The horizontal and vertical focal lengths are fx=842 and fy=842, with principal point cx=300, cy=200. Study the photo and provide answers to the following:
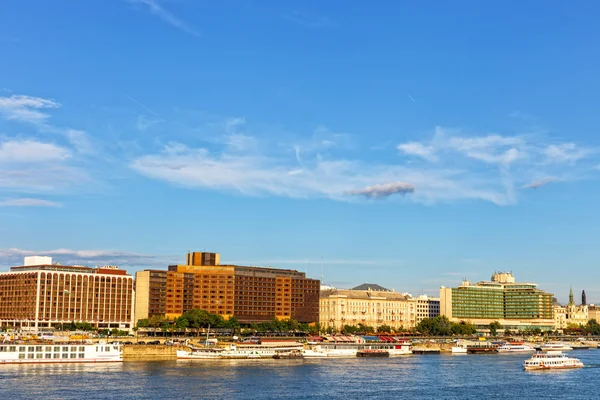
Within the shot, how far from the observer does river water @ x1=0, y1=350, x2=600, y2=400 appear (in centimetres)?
10294

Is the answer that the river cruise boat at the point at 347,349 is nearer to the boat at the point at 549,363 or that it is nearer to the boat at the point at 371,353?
the boat at the point at 371,353

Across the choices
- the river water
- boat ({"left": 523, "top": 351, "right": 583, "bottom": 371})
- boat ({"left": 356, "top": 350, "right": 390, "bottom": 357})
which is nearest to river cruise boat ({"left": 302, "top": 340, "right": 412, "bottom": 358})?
boat ({"left": 356, "top": 350, "right": 390, "bottom": 357})

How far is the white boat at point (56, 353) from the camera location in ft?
464

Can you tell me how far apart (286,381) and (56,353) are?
156 feet

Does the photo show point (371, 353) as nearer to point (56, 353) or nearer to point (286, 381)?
point (286, 381)

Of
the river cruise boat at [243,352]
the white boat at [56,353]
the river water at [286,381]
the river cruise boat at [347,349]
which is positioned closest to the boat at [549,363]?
the river water at [286,381]

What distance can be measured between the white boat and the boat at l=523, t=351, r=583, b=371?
2905 inches

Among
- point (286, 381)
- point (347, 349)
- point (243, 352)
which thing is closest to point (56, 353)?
point (243, 352)

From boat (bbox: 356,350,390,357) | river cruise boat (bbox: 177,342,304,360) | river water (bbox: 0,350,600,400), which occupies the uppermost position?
river cruise boat (bbox: 177,342,304,360)

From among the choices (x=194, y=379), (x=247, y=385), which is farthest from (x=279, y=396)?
(x=194, y=379)

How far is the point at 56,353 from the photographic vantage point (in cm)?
14550

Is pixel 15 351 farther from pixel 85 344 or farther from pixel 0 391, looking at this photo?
pixel 0 391

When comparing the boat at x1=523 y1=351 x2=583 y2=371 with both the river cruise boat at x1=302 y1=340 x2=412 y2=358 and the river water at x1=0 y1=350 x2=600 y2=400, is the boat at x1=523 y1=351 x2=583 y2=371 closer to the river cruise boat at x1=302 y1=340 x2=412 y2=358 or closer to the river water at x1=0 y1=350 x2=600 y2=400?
the river water at x1=0 y1=350 x2=600 y2=400

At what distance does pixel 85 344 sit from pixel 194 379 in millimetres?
38265
